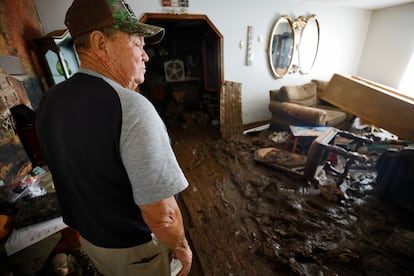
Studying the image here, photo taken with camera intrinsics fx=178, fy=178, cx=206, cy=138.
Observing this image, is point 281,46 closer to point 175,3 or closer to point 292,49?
point 292,49

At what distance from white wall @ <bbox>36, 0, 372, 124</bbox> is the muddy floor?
1.86m

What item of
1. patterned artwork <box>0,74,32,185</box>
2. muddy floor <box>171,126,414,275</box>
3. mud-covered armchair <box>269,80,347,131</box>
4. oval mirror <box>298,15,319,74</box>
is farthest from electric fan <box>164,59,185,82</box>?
patterned artwork <box>0,74,32,185</box>

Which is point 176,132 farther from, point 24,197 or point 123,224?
point 123,224

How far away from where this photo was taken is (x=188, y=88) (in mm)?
4652

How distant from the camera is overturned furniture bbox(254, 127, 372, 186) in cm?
188

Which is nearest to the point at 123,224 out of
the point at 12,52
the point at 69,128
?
the point at 69,128

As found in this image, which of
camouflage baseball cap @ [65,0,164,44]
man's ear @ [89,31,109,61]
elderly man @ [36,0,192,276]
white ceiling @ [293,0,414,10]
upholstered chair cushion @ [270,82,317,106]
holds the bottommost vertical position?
upholstered chair cushion @ [270,82,317,106]

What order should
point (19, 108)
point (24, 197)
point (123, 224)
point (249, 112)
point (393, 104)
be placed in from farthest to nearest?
point (249, 112) < point (393, 104) < point (19, 108) < point (24, 197) < point (123, 224)

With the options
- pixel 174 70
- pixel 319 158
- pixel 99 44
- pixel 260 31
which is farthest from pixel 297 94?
pixel 99 44

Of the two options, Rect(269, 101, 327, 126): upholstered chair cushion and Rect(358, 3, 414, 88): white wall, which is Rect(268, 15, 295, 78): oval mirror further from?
Rect(358, 3, 414, 88): white wall

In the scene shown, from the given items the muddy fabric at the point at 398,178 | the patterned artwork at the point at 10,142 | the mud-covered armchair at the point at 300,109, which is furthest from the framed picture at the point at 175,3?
the muddy fabric at the point at 398,178

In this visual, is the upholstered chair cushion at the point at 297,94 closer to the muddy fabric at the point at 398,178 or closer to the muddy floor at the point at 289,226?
the muddy floor at the point at 289,226

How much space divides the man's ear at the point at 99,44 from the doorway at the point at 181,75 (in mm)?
3577

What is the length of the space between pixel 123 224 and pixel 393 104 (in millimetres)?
2542
